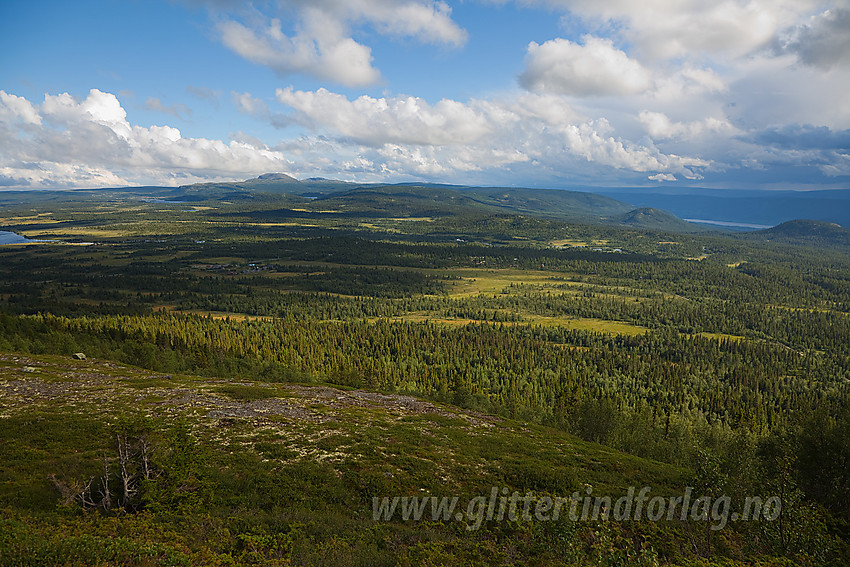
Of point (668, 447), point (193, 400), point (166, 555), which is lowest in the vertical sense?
point (668, 447)

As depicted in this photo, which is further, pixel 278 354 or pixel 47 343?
pixel 278 354

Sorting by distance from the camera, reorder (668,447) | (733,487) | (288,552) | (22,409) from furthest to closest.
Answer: (668,447) < (22,409) < (733,487) < (288,552)

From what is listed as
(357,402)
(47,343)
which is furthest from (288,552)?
(47,343)

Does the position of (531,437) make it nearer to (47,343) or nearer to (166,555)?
(166,555)

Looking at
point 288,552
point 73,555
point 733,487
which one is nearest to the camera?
point 73,555

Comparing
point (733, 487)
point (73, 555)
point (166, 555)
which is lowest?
point (733, 487)

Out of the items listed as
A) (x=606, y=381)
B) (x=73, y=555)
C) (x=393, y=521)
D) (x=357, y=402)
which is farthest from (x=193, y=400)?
(x=606, y=381)

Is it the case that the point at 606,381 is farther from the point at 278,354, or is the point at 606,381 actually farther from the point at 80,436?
the point at 80,436

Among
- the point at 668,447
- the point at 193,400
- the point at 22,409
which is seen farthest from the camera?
the point at 668,447

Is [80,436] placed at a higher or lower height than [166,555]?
lower
